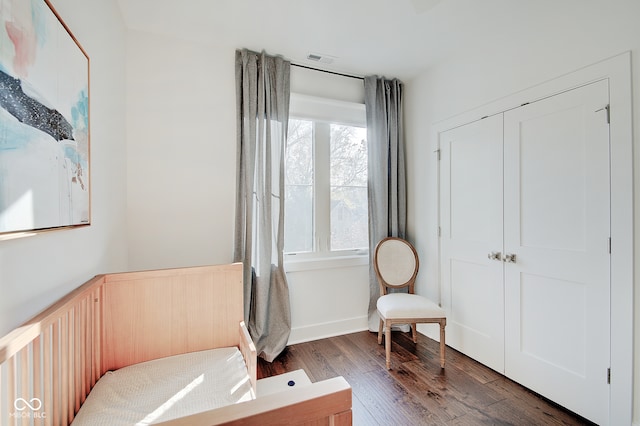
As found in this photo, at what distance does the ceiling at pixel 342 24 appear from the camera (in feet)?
5.99

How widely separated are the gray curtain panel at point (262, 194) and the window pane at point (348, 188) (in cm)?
60

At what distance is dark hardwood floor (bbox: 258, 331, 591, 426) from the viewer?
1625 mm

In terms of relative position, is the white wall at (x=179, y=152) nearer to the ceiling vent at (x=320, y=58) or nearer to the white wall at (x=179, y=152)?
the white wall at (x=179, y=152)

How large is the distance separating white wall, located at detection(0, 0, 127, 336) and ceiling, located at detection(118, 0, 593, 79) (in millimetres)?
421

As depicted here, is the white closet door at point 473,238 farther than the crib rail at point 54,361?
Yes

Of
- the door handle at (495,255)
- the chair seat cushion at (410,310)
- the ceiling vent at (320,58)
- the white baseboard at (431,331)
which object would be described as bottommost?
the white baseboard at (431,331)

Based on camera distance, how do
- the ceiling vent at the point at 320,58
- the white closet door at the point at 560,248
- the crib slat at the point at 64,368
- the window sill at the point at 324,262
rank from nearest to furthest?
the crib slat at the point at 64,368
the white closet door at the point at 560,248
the ceiling vent at the point at 320,58
the window sill at the point at 324,262

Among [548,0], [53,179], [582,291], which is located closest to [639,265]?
[582,291]

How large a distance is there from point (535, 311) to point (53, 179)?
2658 mm

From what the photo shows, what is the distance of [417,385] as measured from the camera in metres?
1.93

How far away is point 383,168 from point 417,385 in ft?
6.10

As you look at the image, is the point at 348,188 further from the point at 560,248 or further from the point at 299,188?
the point at 560,248

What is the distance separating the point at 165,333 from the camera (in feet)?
5.04

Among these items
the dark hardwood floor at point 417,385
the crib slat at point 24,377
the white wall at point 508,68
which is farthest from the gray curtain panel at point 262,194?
the crib slat at point 24,377
